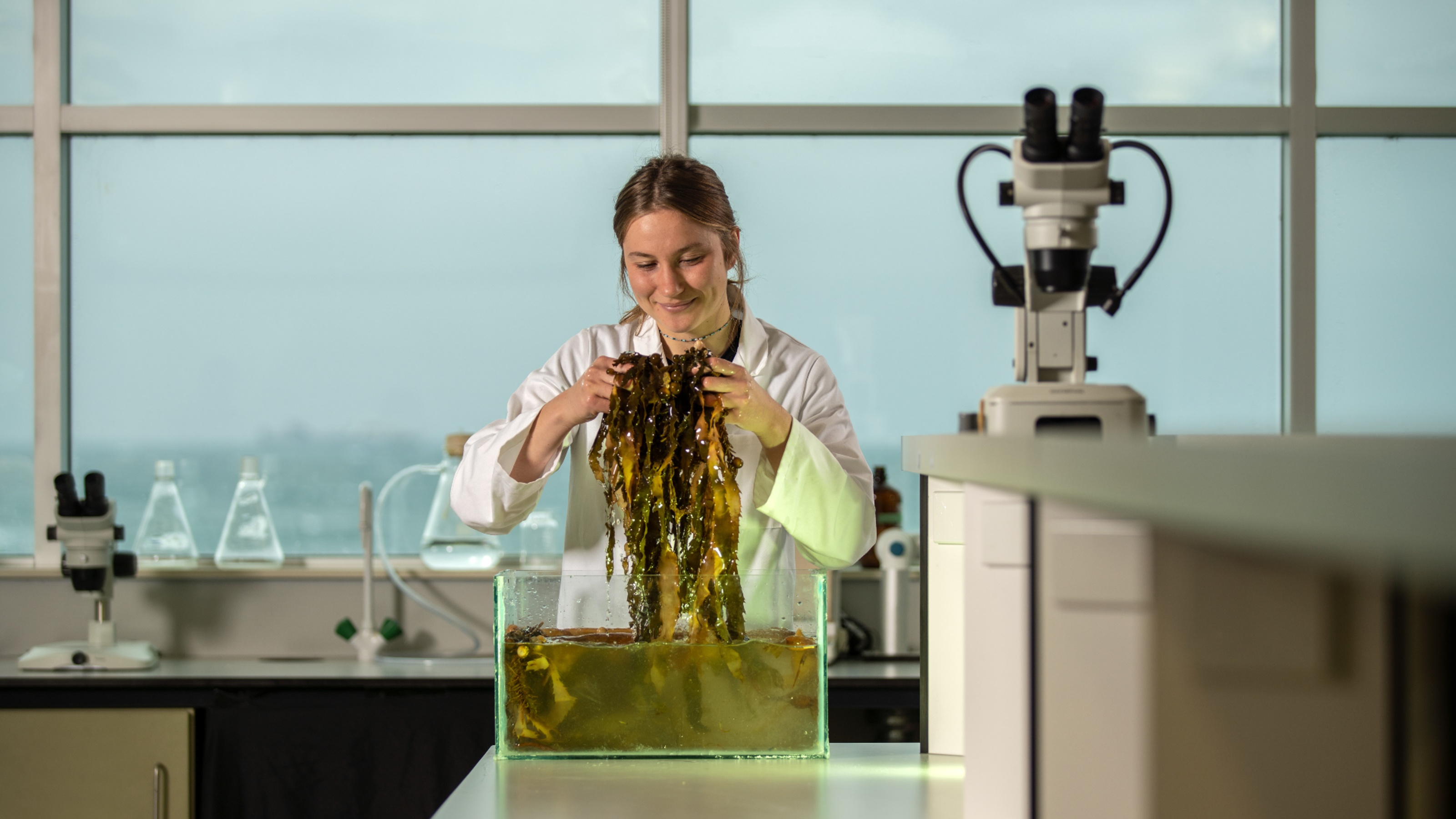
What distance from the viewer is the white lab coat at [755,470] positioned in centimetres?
149

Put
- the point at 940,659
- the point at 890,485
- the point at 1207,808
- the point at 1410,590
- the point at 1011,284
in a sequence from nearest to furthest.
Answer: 1. the point at 1410,590
2. the point at 1207,808
3. the point at 1011,284
4. the point at 940,659
5. the point at 890,485

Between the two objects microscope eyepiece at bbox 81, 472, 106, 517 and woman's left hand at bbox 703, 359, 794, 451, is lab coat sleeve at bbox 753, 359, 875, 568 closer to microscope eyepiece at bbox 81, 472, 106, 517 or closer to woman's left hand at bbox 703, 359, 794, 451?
woman's left hand at bbox 703, 359, 794, 451

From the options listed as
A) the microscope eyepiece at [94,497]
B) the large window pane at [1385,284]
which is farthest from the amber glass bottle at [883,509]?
the microscope eyepiece at [94,497]

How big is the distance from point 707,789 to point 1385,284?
9.24 ft

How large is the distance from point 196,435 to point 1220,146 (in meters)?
2.81

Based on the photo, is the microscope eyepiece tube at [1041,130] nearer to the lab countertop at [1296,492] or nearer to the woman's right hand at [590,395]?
the lab countertop at [1296,492]

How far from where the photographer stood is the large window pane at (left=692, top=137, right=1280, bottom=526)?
9.72 ft

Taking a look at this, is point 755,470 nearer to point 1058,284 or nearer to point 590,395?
point 590,395

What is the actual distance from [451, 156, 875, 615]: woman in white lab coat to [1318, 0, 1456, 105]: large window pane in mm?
2008

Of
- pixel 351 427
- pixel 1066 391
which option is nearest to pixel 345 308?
pixel 351 427

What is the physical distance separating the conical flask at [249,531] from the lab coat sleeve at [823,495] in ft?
5.43

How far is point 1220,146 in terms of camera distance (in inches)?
118

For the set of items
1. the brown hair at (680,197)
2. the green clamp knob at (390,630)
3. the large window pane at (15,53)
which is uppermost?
the large window pane at (15,53)

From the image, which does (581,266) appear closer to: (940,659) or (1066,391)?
(940,659)
